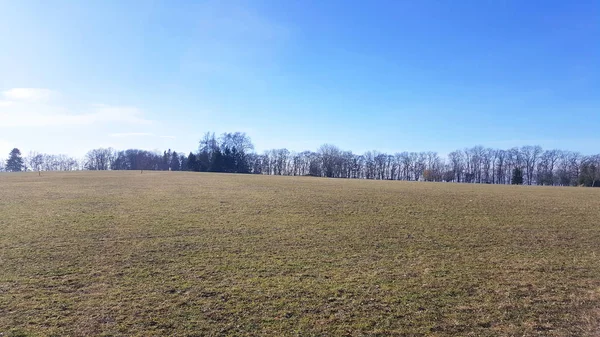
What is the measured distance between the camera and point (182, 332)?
525 cm

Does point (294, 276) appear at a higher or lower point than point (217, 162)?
lower

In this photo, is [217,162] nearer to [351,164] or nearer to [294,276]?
[351,164]

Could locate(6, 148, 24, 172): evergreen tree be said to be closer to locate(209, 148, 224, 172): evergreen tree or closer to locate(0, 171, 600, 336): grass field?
locate(209, 148, 224, 172): evergreen tree

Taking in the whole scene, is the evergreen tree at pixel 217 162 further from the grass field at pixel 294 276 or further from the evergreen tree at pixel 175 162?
the grass field at pixel 294 276

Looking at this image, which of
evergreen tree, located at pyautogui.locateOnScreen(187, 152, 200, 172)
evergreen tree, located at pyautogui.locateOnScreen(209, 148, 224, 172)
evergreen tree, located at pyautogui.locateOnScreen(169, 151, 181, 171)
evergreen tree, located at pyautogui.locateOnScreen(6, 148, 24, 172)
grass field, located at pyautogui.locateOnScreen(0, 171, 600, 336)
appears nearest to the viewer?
grass field, located at pyautogui.locateOnScreen(0, 171, 600, 336)

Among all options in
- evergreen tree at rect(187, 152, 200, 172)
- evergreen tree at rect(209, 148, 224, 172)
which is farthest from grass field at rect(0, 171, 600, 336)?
evergreen tree at rect(187, 152, 200, 172)

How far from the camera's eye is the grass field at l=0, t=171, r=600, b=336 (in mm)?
5586

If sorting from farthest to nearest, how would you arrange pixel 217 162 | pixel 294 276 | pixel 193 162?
pixel 193 162 < pixel 217 162 < pixel 294 276

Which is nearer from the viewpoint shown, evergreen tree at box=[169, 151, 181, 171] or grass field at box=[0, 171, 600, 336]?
grass field at box=[0, 171, 600, 336]

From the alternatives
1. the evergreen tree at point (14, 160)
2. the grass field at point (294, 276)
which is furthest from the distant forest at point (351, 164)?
the grass field at point (294, 276)

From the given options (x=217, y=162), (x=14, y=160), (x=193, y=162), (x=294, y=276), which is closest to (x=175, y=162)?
(x=193, y=162)

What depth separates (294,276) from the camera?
7.94 meters

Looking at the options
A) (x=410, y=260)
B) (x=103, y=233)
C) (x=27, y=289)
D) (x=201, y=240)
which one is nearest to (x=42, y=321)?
(x=27, y=289)

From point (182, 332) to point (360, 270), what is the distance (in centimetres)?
470
